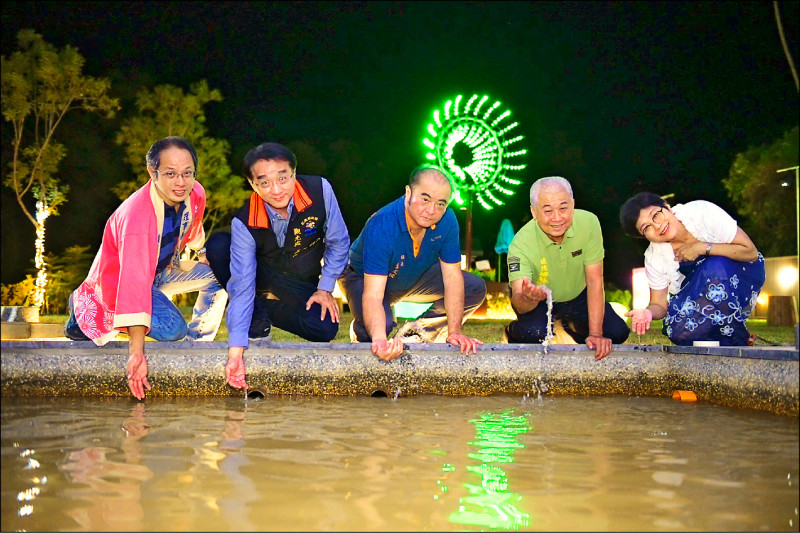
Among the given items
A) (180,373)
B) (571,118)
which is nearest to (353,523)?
(180,373)

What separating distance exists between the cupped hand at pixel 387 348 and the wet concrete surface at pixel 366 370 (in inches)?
4.1

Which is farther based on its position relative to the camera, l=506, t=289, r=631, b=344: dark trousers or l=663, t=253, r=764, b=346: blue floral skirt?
l=506, t=289, r=631, b=344: dark trousers

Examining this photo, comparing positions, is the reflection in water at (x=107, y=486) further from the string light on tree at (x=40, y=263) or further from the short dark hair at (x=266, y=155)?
the string light on tree at (x=40, y=263)

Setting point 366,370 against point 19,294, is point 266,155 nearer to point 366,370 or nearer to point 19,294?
point 366,370

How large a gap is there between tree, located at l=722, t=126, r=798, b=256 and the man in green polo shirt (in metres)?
28.2

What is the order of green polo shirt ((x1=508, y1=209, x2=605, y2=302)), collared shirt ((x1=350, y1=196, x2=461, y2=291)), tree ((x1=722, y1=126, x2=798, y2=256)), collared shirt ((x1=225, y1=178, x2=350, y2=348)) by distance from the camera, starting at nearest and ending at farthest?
1. collared shirt ((x1=225, y1=178, x2=350, y2=348))
2. collared shirt ((x1=350, y1=196, x2=461, y2=291))
3. green polo shirt ((x1=508, y1=209, x2=605, y2=302))
4. tree ((x1=722, y1=126, x2=798, y2=256))

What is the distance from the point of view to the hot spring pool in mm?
2008

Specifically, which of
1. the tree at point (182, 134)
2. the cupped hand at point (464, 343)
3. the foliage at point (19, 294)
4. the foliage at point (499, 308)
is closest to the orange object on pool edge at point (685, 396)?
A: the cupped hand at point (464, 343)

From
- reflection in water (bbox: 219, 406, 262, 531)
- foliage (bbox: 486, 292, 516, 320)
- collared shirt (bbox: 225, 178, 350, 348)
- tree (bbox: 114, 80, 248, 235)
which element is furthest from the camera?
tree (bbox: 114, 80, 248, 235)

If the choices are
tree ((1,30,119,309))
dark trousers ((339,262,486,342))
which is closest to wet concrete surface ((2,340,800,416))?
dark trousers ((339,262,486,342))

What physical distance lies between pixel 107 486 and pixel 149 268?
1912 millimetres

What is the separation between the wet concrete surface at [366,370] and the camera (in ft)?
13.2

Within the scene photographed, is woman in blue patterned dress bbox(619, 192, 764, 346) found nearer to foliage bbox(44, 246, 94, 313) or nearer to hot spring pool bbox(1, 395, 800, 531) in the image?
hot spring pool bbox(1, 395, 800, 531)

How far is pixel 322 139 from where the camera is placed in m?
34.2
